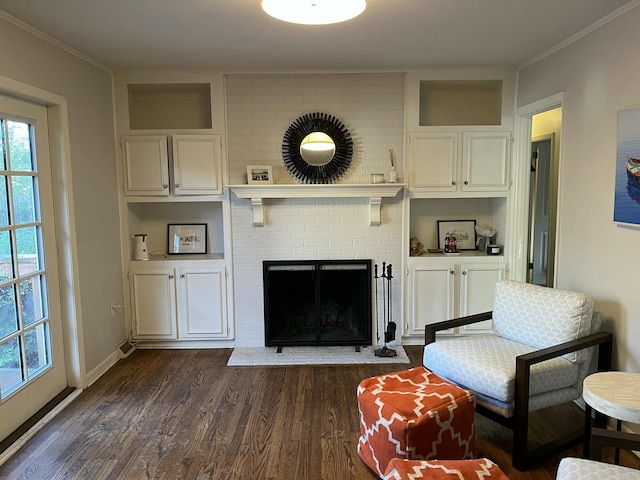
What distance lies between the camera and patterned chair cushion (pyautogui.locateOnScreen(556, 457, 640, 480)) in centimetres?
148

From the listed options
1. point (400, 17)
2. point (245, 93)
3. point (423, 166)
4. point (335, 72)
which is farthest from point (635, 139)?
point (245, 93)

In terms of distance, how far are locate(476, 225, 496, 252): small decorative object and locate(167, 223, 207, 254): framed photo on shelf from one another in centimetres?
254

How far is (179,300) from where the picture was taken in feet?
12.6

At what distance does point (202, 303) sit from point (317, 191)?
4.61 ft

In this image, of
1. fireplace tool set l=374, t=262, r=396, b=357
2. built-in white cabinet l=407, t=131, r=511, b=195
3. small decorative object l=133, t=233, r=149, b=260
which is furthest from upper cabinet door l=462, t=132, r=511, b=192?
small decorative object l=133, t=233, r=149, b=260

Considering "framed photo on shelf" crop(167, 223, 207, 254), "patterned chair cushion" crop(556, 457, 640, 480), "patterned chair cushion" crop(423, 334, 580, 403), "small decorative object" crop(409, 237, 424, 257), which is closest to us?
"patterned chair cushion" crop(556, 457, 640, 480)

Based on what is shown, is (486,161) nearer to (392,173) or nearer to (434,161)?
(434,161)

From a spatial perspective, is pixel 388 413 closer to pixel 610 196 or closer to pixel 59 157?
pixel 610 196

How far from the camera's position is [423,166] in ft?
12.3

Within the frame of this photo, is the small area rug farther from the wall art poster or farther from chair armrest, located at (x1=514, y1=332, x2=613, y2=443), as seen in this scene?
the wall art poster

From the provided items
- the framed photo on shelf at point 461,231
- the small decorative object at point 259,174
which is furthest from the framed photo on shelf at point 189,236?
the framed photo on shelf at point 461,231

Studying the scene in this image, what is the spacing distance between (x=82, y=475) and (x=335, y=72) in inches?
128

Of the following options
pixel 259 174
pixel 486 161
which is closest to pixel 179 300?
pixel 259 174

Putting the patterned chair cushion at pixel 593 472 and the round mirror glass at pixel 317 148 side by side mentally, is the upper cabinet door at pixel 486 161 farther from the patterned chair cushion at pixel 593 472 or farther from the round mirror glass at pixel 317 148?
the patterned chair cushion at pixel 593 472
